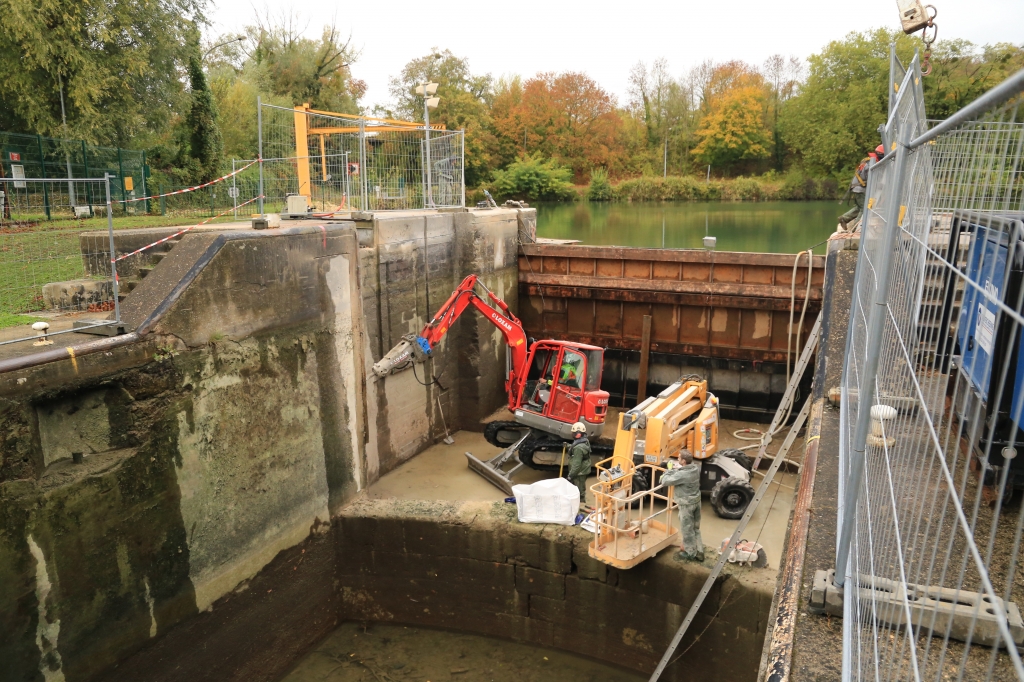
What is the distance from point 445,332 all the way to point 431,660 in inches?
168

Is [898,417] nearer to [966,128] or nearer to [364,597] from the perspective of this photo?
[966,128]

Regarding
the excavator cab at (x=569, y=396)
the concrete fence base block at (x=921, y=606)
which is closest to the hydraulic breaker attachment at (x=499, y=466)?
the excavator cab at (x=569, y=396)

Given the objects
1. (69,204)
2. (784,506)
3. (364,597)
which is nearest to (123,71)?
(69,204)

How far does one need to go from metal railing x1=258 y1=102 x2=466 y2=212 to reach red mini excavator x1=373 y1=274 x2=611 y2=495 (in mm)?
2656

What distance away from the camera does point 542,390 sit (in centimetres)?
1073

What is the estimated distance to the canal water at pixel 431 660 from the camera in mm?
7914

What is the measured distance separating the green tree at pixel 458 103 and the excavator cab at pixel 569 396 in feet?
84.6

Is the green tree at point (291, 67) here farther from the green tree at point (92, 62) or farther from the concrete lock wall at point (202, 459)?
the concrete lock wall at point (202, 459)

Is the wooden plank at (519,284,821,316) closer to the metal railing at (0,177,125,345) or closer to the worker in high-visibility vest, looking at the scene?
the worker in high-visibility vest

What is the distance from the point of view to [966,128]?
166 centimetres

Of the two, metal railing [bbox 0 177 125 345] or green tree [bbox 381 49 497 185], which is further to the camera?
green tree [bbox 381 49 497 185]

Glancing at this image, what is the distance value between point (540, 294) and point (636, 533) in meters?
6.63

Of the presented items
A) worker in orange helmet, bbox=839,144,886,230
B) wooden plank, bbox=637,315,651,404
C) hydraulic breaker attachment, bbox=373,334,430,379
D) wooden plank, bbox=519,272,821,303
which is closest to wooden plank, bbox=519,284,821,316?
wooden plank, bbox=519,272,821,303

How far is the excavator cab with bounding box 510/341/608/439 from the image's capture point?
10.4 metres
